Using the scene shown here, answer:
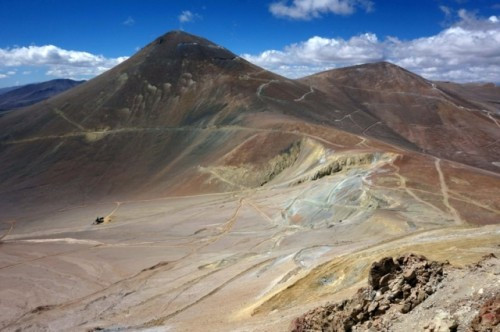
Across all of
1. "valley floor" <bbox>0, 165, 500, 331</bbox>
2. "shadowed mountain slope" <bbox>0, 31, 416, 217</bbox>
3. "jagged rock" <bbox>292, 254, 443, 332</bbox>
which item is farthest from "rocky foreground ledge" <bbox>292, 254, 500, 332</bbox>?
"shadowed mountain slope" <bbox>0, 31, 416, 217</bbox>

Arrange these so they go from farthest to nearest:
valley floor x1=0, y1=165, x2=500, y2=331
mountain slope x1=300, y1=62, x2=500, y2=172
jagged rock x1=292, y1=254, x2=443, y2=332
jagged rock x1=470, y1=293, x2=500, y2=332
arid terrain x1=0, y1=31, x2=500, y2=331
Answer: mountain slope x1=300, y1=62, x2=500, y2=172, arid terrain x1=0, y1=31, x2=500, y2=331, valley floor x1=0, y1=165, x2=500, y2=331, jagged rock x1=292, y1=254, x2=443, y2=332, jagged rock x1=470, y1=293, x2=500, y2=332

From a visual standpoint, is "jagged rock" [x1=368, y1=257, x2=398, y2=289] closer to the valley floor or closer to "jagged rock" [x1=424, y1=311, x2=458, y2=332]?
the valley floor

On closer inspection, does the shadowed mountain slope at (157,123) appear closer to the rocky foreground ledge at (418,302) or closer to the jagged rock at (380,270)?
the jagged rock at (380,270)

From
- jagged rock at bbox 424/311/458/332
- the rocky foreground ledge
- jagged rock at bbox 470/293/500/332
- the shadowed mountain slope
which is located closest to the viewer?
jagged rock at bbox 470/293/500/332

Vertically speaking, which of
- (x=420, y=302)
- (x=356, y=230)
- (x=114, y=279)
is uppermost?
(x=420, y=302)

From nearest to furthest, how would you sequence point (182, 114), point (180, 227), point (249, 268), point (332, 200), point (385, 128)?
1. point (249, 268)
2. point (332, 200)
3. point (180, 227)
4. point (182, 114)
5. point (385, 128)

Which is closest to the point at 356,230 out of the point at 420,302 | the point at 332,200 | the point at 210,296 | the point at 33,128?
the point at 332,200

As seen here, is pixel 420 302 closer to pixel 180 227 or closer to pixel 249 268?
pixel 249 268

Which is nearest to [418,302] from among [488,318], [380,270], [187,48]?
[380,270]
